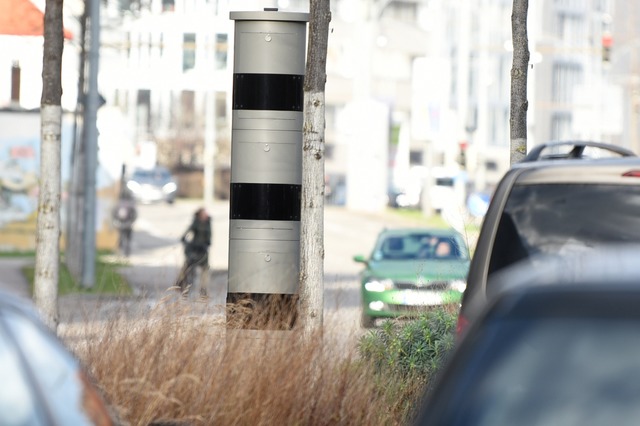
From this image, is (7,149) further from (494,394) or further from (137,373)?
(494,394)

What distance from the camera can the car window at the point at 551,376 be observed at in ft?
10.5

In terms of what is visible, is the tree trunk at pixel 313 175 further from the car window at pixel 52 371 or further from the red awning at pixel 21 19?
the red awning at pixel 21 19

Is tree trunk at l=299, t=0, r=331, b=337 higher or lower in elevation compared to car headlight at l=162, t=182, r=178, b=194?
higher

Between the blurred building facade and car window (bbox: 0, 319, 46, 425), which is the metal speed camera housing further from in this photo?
the blurred building facade

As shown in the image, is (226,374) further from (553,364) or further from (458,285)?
(553,364)

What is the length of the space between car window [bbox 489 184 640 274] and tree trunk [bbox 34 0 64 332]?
7268 mm

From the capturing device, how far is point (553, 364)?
127 inches

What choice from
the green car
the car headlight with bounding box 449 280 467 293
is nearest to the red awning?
the green car

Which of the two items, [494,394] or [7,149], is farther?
[7,149]

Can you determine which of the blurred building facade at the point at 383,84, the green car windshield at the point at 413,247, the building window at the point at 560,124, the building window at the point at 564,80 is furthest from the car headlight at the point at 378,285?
the building window at the point at 560,124

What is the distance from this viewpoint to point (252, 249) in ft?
38.0

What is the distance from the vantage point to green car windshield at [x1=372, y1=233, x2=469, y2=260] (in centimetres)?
2112

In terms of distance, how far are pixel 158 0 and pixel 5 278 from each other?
24.6 feet

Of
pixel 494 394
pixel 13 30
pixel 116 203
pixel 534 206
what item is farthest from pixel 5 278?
pixel 494 394
